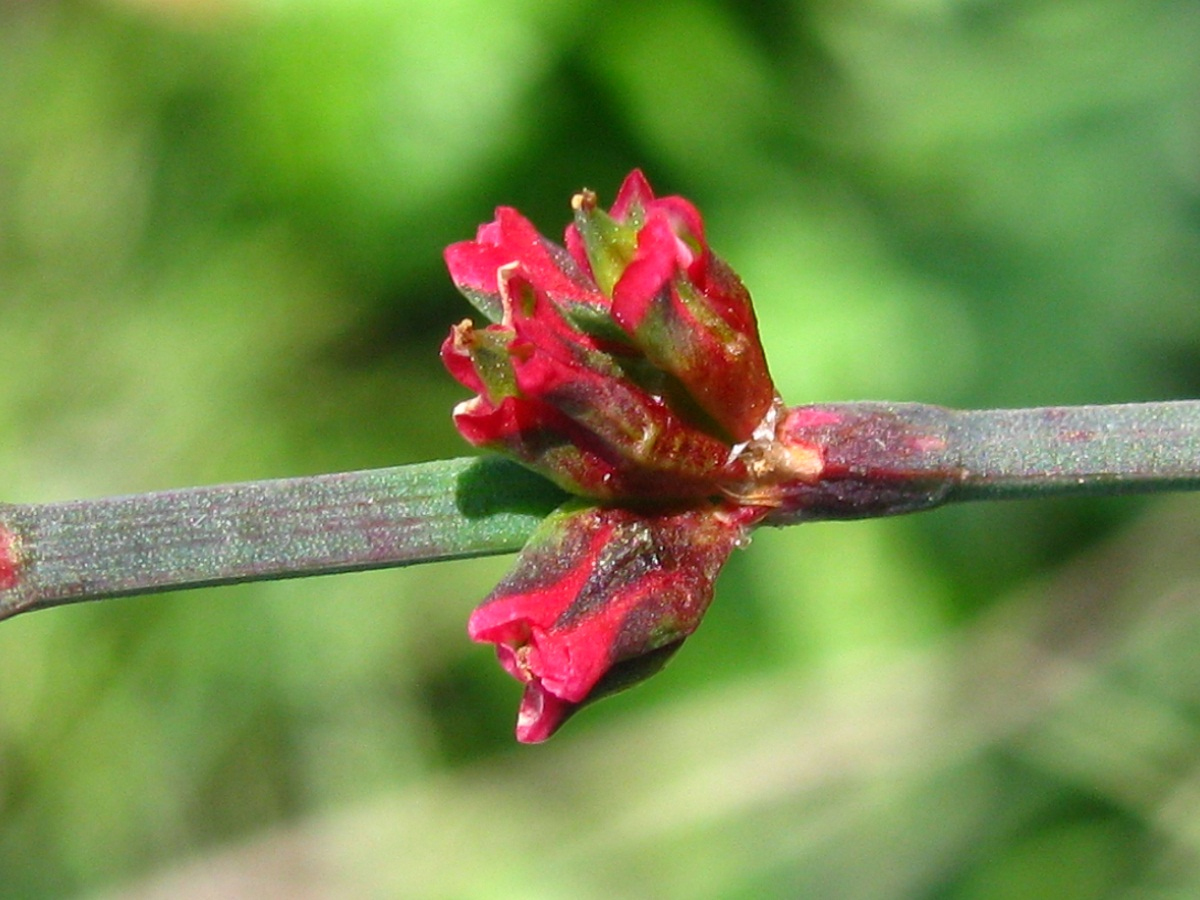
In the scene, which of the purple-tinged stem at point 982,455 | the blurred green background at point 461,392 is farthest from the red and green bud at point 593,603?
the blurred green background at point 461,392

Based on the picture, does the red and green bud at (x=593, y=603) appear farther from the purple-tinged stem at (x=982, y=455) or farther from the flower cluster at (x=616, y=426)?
the purple-tinged stem at (x=982, y=455)

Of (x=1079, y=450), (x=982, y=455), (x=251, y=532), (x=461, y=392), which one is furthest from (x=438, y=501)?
(x=461, y=392)

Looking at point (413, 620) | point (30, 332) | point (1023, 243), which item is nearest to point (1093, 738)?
point (1023, 243)

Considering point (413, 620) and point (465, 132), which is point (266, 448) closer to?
point (413, 620)

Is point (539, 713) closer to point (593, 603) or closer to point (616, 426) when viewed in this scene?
point (593, 603)

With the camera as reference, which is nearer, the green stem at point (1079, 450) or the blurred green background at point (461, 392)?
the green stem at point (1079, 450)

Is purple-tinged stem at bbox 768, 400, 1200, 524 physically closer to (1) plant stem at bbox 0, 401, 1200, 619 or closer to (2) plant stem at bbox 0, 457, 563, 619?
(1) plant stem at bbox 0, 401, 1200, 619

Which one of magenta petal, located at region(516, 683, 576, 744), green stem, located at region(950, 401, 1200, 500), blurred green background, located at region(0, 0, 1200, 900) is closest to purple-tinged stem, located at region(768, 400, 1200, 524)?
green stem, located at region(950, 401, 1200, 500)
